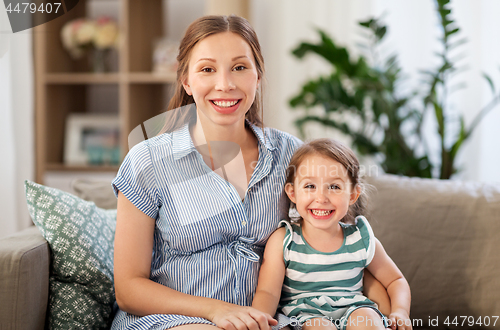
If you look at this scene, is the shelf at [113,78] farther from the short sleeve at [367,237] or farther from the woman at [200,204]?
the short sleeve at [367,237]

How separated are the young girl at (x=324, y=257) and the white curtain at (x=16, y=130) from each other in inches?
79.1

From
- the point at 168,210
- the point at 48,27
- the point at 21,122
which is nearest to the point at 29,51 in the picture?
the point at 48,27

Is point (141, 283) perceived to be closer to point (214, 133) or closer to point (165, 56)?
point (214, 133)

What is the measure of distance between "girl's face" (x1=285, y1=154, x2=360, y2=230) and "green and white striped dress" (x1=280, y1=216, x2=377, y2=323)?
0.08 m

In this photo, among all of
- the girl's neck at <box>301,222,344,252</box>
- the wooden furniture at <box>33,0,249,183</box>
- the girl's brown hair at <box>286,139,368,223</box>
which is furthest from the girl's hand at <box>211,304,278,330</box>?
the wooden furniture at <box>33,0,249,183</box>

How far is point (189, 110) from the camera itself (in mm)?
1320

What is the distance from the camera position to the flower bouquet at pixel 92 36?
287cm

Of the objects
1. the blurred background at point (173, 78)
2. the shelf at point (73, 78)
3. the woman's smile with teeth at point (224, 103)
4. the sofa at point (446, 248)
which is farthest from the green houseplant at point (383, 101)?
the shelf at point (73, 78)

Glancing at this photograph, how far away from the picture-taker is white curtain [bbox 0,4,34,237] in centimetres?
262

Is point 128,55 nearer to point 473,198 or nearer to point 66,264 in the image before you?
point 66,264

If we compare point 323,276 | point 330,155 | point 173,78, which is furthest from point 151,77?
point 323,276

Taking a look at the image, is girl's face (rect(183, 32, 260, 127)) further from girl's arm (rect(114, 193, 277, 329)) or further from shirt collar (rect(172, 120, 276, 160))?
girl's arm (rect(114, 193, 277, 329))

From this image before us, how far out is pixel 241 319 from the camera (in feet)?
3.34

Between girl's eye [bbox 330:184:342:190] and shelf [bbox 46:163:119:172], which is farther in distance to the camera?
shelf [bbox 46:163:119:172]
